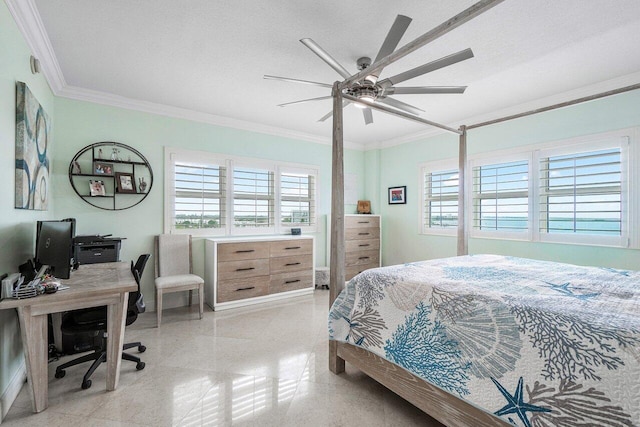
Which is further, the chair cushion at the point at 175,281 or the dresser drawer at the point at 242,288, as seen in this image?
the dresser drawer at the point at 242,288

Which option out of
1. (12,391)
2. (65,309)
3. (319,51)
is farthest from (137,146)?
(319,51)

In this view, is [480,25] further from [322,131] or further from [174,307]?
[174,307]

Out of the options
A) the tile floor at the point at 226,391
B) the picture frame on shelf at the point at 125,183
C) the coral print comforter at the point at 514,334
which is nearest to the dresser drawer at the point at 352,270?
the tile floor at the point at 226,391

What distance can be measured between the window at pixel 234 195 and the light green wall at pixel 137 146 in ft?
0.41

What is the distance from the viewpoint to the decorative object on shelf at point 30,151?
81.4 inches

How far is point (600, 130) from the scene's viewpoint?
309cm

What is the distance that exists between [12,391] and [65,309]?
2.28ft

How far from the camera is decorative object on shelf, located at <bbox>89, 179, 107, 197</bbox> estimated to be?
130 inches

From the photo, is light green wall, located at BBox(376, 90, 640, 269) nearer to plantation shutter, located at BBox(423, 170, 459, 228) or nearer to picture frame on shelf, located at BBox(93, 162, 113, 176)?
plantation shutter, located at BBox(423, 170, 459, 228)

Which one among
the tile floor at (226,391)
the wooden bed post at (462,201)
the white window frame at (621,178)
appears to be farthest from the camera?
the wooden bed post at (462,201)

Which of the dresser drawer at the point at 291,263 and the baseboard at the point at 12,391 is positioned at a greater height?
the dresser drawer at the point at 291,263

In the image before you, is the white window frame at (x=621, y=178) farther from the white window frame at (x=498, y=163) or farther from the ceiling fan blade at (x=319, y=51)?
the ceiling fan blade at (x=319, y=51)

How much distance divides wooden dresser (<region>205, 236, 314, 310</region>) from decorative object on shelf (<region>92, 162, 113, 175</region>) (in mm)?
1384

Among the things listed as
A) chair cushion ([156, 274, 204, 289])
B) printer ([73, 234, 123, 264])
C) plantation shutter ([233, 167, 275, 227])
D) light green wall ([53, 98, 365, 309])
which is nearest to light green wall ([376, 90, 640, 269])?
plantation shutter ([233, 167, 275, 227])
